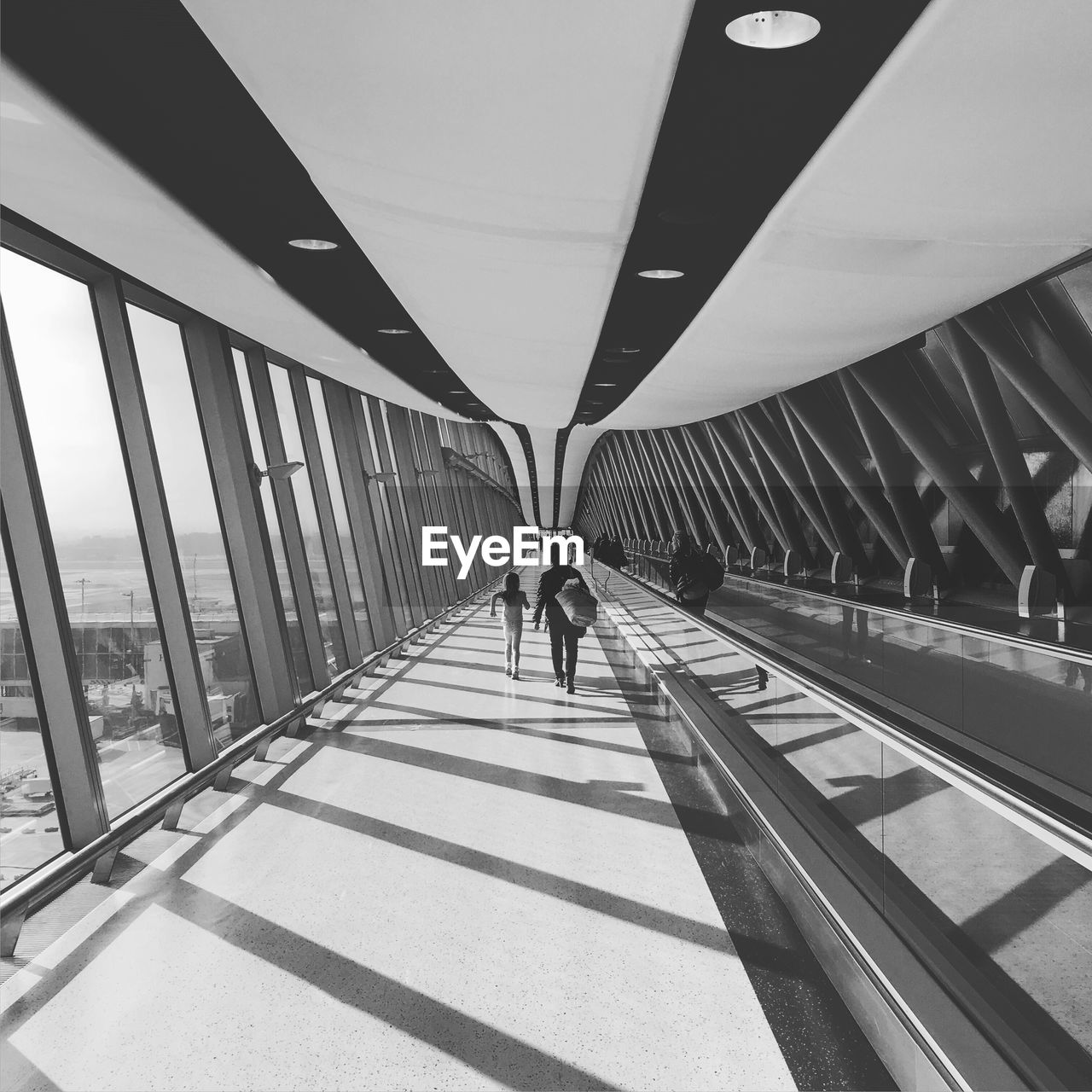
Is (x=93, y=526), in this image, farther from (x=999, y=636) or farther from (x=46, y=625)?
(x=999, y=636)

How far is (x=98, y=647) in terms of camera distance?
5848 mm

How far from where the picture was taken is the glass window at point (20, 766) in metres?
4.90

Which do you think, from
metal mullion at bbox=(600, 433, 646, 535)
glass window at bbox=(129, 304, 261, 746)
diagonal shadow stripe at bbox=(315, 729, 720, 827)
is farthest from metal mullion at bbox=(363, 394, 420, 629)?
metal mullion at bbox=(600, 433, 646, 535)

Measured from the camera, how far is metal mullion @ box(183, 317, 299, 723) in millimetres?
8469

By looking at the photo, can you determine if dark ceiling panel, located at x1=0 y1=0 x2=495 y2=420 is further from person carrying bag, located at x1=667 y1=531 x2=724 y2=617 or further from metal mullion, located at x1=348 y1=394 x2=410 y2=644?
person carrying bag, located at x1=667 y1=531 x2=724 y2=617

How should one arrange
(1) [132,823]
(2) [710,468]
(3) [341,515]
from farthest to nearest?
(2) [710,468] < (3) [341,515] < (1) [132,823]

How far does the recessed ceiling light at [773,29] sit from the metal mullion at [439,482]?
19381 millimetres

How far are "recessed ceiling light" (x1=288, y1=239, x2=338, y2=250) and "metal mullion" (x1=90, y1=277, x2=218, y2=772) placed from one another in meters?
1.39

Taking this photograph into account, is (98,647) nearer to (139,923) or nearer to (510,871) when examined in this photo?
(139,923)

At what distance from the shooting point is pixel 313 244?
248 inches

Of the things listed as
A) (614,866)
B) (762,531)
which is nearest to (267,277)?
(614,866)

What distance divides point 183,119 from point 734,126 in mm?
2515

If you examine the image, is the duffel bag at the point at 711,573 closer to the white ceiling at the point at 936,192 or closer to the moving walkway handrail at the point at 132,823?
the white ceiling at the point at 936,192
